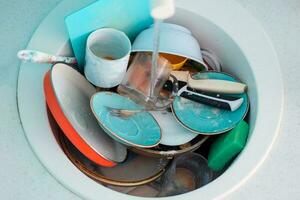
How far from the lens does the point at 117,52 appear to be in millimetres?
985

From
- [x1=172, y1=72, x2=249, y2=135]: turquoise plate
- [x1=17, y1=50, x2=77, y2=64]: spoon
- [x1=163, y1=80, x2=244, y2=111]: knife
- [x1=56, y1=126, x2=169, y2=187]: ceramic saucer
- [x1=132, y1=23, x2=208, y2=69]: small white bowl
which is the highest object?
[x1=132, y1=23, x2=208, y2=69]: small white bowl

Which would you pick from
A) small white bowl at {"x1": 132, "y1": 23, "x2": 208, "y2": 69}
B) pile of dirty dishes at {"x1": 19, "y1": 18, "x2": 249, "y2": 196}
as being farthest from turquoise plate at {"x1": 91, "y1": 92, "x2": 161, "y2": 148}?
small white bowl at {"x1": 132, "y1": 23, "x2": 208, "y2": 69}

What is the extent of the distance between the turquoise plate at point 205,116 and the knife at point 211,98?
0.01 metres

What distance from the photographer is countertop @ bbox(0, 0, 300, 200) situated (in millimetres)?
850

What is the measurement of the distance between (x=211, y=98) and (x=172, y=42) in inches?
5.0

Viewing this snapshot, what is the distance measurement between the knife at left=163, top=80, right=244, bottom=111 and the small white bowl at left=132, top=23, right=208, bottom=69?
58 mm

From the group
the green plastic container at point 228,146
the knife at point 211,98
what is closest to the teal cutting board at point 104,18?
the knife at point 211,98

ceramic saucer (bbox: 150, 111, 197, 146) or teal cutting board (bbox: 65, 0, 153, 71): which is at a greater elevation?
teal cutting board (bbox: 65, 0, 153, 71)

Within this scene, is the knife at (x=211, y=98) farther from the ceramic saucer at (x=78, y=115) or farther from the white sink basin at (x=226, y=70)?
the ceramic saucer at (x=78, y=115)

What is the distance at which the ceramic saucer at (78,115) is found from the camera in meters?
0.88

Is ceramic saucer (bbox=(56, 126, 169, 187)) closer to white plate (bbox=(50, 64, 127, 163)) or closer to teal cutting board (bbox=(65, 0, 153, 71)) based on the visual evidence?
white plate (bbox=(50, 64, 127, 163))

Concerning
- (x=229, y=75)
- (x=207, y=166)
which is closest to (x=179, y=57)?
(x=229, y=75)

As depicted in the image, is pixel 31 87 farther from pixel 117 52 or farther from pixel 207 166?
pixel 207 166

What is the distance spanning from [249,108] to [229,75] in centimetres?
8
